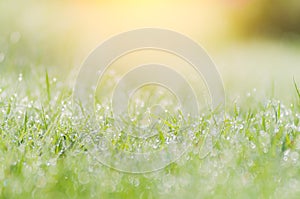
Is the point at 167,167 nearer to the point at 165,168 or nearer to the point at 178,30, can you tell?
the point at 165,168

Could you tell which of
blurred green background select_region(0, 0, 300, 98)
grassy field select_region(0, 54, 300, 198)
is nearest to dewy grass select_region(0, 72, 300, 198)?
grassy field select_region(0, 54, 300, 198)

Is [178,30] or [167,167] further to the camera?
[178,30]

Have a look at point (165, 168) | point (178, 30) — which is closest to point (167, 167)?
point (165, 168)

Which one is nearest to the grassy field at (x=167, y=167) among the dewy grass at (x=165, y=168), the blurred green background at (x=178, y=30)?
the dewy grass at (x=165, y=168)

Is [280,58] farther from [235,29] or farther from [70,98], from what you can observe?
[70,98]

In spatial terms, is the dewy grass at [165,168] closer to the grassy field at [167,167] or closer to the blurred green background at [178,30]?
the grassy field at [167,167]

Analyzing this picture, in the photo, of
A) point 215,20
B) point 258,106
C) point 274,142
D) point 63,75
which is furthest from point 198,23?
point 274,142
